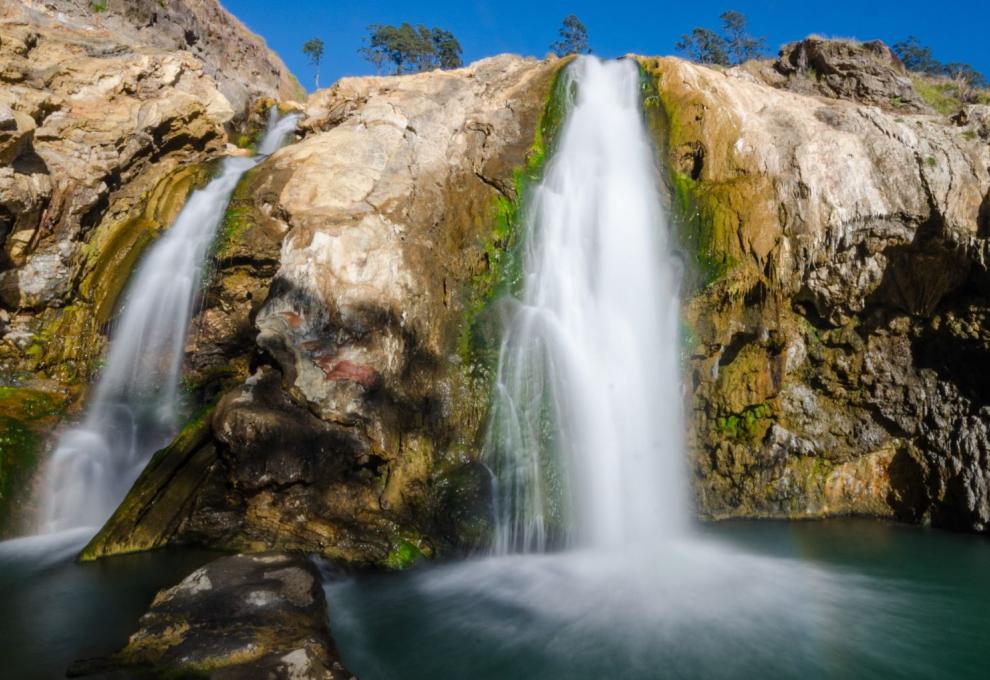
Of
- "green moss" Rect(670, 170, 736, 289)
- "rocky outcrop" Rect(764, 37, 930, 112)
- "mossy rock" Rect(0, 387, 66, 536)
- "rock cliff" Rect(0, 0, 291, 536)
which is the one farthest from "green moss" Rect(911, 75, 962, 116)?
"mossy rock" Rect(0, 387, 66, 536)

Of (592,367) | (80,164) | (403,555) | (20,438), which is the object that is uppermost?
(80,164)

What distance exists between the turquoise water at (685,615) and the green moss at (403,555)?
184 millimetres

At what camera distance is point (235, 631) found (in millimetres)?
4938

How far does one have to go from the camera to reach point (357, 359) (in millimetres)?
8922

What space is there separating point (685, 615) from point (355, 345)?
5811 mm

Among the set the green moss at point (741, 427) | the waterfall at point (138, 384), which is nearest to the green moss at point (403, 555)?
the waterfall at point (138, 384)

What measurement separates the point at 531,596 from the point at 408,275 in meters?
5.49

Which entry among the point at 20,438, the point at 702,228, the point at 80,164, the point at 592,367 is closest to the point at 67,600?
the point at 20,438

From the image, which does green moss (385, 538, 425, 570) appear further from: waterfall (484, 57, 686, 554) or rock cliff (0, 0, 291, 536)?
rock cliff (0, 0, 291, 536)

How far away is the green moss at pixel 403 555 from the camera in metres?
7.75

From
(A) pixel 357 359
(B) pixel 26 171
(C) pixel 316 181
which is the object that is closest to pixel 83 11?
(B) pixel 26 171

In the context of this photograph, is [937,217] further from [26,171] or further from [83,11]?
[83,11]

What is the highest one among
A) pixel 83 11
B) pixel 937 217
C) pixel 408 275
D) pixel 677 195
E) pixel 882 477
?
pixel 83 11

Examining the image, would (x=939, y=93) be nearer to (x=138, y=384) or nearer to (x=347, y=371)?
(x=347, y=371)
